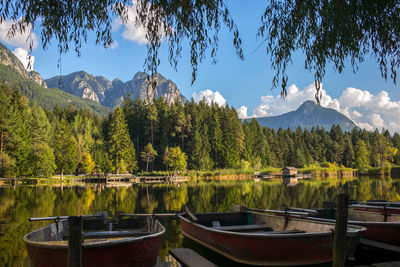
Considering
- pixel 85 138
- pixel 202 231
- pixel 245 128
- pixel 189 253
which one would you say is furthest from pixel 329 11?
pixel 245 128

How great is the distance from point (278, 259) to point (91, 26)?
6.59 metres

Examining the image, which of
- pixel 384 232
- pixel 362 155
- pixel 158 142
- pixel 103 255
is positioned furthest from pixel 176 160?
pixel 362 155

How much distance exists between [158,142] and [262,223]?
230 feet

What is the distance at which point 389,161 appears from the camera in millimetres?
99250

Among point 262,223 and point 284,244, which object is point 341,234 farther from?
point 262,223

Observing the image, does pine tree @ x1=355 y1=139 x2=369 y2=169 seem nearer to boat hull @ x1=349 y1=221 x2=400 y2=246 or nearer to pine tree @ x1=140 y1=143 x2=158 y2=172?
pine tree @ x1=140 y1=143 x2=158 y2=172

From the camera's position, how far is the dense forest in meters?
49.7

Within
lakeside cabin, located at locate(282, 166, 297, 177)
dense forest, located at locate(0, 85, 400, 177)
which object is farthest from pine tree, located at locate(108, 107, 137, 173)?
lakeside cabin, located at locate(282, 166, 297, 177)

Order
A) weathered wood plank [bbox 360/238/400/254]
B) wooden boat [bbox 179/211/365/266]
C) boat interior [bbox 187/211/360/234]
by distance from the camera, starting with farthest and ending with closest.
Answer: boat interior [bbox 187/211/360/234]
weathered wood plank [bbox 360/238/400/254]
wooden boat [bbox 179/211/365/266]

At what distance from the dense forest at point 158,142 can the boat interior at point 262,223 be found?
41261mm

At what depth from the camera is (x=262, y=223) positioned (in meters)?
10.6

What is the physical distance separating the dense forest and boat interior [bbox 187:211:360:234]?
41.3m

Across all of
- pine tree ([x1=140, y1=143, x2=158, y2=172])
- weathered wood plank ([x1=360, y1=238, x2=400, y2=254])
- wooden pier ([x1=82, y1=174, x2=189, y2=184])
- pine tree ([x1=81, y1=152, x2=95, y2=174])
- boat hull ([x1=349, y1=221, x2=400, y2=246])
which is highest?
pine tree ([x1=140, y1=143, x2=158, y2=172])

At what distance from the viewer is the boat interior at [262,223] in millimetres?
8641
